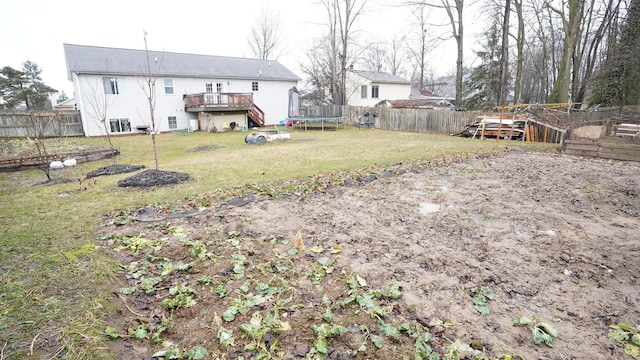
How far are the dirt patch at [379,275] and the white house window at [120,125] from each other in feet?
60.1

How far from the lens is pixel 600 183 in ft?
22.7

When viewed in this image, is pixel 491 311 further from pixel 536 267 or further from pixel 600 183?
pixel 600 183

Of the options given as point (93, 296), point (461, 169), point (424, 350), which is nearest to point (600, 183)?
point (461, 169)

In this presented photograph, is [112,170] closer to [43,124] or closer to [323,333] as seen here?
[323,333]

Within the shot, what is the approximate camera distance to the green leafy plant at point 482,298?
2.79 metres

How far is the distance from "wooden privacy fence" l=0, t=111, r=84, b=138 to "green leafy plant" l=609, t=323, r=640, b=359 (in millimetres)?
21978

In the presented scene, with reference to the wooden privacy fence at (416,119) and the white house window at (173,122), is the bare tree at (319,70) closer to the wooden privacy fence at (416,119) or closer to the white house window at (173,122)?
the wooden privacy fence at (416,119)

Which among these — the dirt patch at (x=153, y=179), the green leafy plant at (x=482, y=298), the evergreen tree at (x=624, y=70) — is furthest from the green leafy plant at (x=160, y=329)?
the evergreen tree at (x=624, y=70)

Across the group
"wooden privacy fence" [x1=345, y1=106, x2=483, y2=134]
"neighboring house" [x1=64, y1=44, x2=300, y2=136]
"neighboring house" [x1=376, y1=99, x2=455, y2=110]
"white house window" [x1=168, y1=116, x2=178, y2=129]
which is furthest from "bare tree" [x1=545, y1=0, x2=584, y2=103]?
"white house window" [x1=168, y1=116, x2=178, y2=129]

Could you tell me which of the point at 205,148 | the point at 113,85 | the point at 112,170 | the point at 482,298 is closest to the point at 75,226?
the point at 112,170

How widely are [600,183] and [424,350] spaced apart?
728cm

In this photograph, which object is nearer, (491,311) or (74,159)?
(491,311)

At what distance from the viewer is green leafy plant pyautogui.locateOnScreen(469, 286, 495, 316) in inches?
110

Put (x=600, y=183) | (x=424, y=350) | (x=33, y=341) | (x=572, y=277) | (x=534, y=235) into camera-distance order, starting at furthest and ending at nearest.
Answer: (x=600, y=183)
(x=534, y=235)
(x=572, y=277)
(x=424, y=350)
(x=33, y=341)
